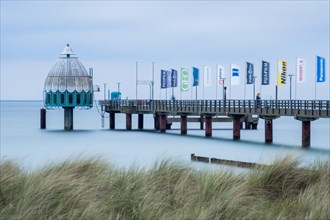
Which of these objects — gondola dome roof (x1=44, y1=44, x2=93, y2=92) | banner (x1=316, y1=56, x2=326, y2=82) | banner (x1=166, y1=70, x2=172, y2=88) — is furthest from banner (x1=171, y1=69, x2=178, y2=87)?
banner (x1=316, y1=56, x2=326, y2=82)

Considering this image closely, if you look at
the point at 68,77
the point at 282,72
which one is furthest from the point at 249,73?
the point at 68,77

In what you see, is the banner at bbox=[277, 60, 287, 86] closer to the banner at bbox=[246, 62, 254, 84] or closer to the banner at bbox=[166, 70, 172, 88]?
the banner at bbox=[246, 62, 254, 84]

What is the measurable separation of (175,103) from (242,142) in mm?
13702

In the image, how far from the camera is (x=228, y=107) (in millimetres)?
66125

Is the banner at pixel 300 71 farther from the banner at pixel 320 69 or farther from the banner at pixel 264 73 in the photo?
the banner at pixel 264 73

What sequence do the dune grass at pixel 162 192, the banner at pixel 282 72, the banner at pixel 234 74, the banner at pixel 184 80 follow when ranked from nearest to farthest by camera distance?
1. the dune grass at pixel 162 192
2. the banner at pixel 282 72
3. the banner at pixel 234 74
4. the banner at pixel 184 80

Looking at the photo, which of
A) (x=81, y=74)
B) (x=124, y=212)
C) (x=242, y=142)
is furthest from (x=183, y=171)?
(x=81, y=74)

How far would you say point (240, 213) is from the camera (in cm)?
1183

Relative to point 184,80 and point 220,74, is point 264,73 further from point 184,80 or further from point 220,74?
point 184,80

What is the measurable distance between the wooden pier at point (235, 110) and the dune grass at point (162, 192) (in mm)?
36192

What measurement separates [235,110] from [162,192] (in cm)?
5205

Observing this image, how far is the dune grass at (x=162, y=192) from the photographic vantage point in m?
11.5

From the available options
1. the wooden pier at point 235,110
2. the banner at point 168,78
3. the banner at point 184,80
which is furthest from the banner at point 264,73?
the banner at point 168,78

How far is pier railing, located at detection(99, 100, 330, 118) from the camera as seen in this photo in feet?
172
